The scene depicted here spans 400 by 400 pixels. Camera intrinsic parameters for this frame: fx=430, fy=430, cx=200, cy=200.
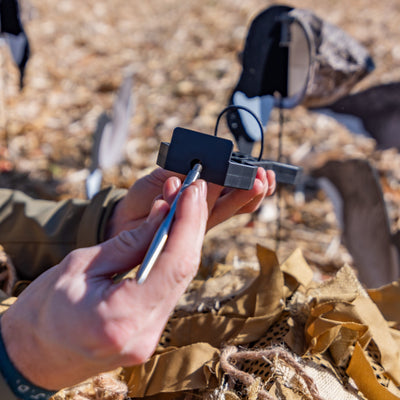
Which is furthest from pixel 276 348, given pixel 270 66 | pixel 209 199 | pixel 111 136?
pixel 111 136

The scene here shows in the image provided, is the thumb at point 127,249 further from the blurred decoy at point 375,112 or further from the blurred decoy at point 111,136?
the blurred decoy at point 375,112

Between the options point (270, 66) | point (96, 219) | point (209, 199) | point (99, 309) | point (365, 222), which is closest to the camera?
point (99, 309)

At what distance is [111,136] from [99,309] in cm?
163

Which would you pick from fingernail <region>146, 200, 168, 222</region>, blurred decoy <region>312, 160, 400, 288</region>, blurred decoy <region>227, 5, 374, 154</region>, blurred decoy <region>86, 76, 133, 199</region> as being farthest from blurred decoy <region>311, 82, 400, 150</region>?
fingernail <region>146, 200, 168, 222</region>

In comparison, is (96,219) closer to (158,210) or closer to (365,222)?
(158,210)

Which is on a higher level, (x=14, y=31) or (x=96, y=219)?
(x=14, y=31)

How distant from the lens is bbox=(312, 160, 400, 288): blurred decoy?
131 centimetres

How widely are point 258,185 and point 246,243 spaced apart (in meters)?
1.11

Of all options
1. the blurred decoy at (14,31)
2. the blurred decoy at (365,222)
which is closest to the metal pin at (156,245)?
the blurred decoy at (365,222)

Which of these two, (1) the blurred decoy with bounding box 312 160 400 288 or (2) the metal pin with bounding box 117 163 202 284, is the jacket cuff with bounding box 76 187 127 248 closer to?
(2) the metal pin with bounding box 117 163 202 284

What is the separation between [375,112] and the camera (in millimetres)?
1922

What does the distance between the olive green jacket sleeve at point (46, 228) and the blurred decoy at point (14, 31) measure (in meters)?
0.99

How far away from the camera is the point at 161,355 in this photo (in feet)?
2.42

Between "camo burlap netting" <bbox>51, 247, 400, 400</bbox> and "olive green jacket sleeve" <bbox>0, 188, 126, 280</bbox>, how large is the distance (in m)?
0.30
